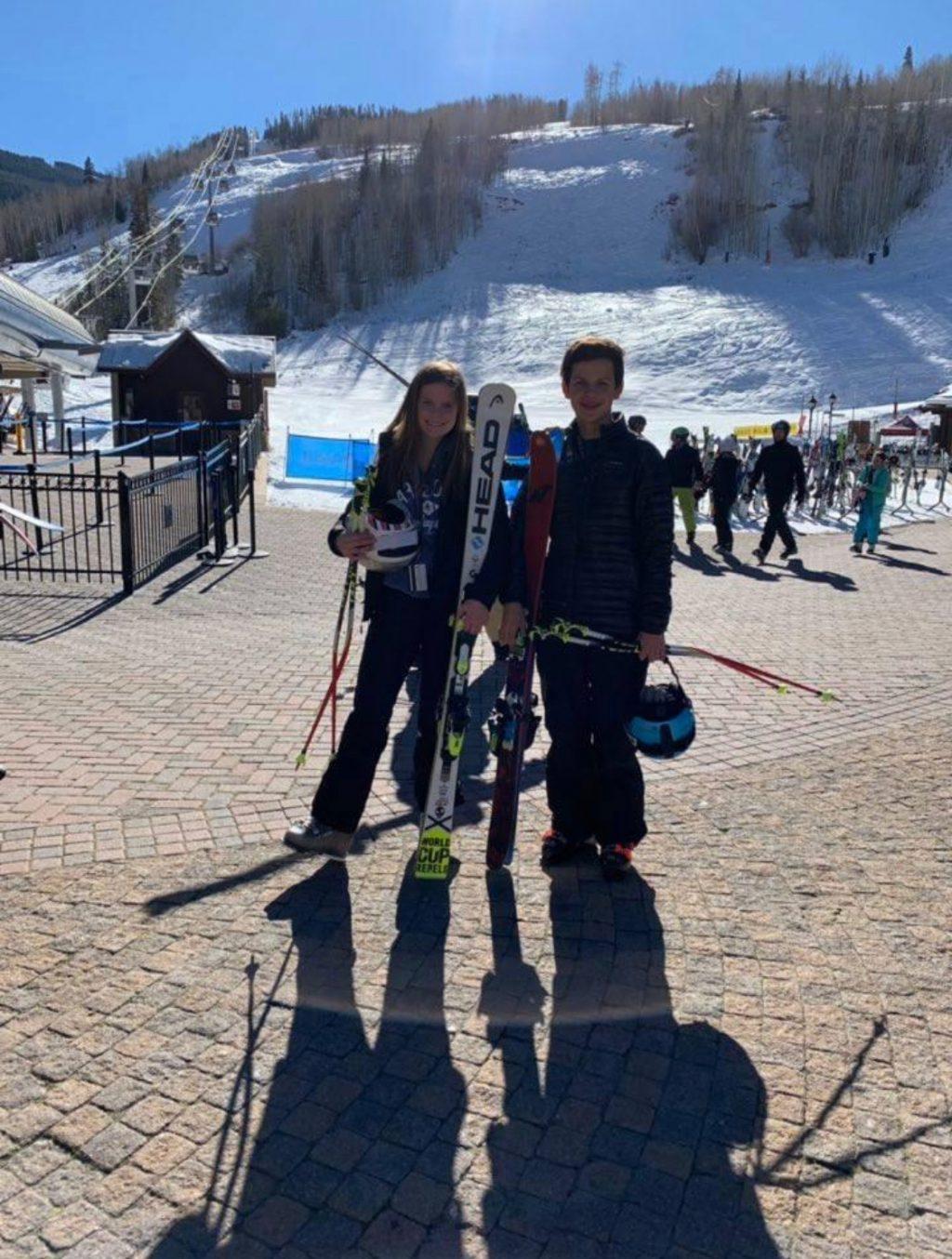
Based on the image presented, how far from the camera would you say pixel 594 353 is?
12.1 feet

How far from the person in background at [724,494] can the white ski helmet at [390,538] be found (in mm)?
11566

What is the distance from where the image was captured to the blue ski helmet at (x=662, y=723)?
386cm

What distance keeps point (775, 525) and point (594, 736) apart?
1034 centimetres

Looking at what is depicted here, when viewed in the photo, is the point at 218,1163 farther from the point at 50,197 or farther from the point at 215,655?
the point at 50,197

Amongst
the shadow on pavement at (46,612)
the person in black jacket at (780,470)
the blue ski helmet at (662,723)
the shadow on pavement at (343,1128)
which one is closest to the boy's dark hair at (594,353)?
the blue ski helmet at (662,723)

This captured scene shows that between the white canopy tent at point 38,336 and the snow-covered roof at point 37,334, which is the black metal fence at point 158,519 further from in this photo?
the snow-covered roof at point 37,334

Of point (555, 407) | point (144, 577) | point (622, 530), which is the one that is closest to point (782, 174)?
point (555, 407)

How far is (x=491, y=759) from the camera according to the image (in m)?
5.55

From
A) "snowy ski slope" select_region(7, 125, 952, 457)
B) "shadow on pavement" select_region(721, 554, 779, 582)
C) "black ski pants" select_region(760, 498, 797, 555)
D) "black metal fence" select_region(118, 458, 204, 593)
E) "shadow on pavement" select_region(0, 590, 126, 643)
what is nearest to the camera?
"shadow on pavement" select_region(0, 590, 126, 643)

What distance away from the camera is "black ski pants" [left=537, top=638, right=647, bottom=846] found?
3863 mm

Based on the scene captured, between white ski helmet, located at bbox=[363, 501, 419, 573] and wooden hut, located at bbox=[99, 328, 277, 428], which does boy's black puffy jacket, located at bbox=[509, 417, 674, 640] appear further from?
wooden hut, located at bbox=[99, 328, 277, 428]

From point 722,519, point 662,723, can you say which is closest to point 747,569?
point 722,519

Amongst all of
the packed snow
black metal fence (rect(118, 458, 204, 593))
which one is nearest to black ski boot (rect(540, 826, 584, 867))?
black metal fence (rect(118, 458, 204, 593))

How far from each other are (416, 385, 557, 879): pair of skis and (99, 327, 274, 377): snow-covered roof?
107 feet
